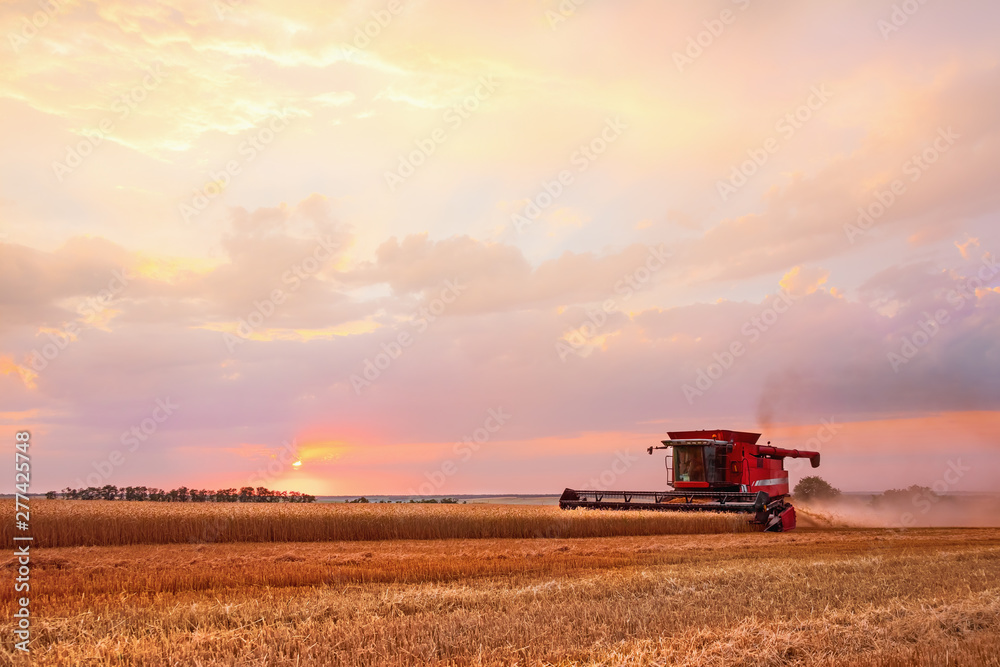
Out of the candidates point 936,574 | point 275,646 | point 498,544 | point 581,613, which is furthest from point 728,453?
point 275,646

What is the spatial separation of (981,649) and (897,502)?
34.2 metres

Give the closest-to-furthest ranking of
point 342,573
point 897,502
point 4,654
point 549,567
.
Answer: point 4,654, point 342,573, point 549,567, point 897,502

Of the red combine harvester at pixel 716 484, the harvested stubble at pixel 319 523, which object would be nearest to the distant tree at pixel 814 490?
the red combine harvester at pixel 716 484

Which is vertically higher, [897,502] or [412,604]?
[412,604]

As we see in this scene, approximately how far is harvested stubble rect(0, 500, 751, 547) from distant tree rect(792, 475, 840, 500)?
2149 cm

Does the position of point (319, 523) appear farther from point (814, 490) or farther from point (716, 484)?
point (814, 490)

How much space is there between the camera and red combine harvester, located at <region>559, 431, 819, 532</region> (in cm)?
2233

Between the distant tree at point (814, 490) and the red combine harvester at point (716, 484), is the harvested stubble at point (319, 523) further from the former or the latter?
the distant tree at point (814, 490)

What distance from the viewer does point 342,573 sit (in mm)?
9758

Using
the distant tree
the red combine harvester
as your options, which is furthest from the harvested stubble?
the distant tree

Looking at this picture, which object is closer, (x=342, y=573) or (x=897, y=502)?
(x=342, y=573)

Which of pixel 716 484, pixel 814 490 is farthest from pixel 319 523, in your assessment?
pixel 814 490

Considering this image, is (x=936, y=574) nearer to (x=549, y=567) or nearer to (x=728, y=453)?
(x=549, y=567)

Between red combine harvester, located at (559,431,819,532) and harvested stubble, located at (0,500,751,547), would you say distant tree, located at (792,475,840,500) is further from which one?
harvested stubble, located at (0,500,751,547)
